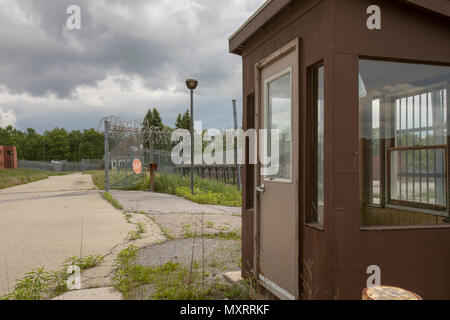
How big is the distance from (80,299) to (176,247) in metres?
2.71

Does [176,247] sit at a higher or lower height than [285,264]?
lower

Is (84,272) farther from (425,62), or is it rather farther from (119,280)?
(425,62)

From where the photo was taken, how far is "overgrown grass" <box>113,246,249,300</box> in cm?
394

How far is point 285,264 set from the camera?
3.70 metres

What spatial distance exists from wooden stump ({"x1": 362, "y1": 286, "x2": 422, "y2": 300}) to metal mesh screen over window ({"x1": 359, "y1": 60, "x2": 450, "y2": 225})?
1.44 m

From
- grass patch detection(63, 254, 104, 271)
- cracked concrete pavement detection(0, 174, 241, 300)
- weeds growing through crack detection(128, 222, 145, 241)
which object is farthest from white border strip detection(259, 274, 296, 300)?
weeds growing through crack detection(128, 222, 145, 241)

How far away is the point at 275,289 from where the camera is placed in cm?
385

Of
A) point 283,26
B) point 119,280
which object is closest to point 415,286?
point 283,26

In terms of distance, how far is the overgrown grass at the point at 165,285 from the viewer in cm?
394

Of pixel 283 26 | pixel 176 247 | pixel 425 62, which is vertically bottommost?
pixel 176 247

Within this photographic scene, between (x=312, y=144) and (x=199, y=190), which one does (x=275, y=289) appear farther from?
(x=199, y=190)

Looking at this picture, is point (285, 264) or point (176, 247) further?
point (176, 247)

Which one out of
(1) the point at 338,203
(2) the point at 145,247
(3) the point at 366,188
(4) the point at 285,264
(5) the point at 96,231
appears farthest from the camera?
(5) the point at 96,231

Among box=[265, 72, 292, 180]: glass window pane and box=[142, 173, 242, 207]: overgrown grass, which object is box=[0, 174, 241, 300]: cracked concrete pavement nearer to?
box=[142, 173, 242, 207]: overgrown grass
